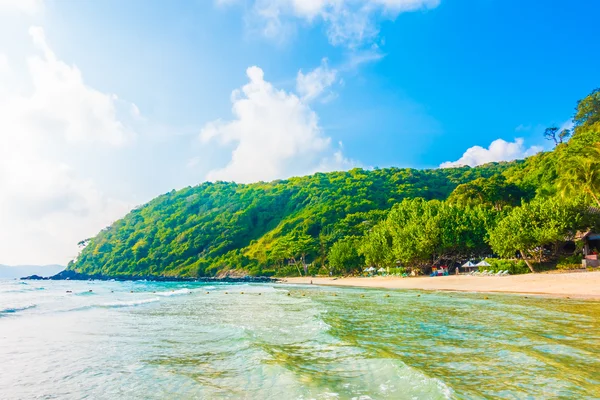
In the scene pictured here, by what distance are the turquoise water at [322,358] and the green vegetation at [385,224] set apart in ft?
110

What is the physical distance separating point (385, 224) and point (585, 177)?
38978 millimetres

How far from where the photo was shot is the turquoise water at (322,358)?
842cm

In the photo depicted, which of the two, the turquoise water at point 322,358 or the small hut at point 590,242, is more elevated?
the small hut at point 590,242

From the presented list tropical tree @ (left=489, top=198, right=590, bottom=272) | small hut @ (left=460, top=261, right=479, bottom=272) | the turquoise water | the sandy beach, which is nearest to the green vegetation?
tropical tree @ (left=489, top=198, right=590, bottom=272)

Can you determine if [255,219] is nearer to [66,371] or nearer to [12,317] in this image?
[12,317]

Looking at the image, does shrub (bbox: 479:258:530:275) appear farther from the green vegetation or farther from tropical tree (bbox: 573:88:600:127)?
tropical tree (bbox: 573:88:600:127)

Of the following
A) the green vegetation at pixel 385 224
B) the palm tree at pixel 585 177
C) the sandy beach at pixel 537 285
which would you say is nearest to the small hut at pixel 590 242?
the green vegetation at pixel 385 224

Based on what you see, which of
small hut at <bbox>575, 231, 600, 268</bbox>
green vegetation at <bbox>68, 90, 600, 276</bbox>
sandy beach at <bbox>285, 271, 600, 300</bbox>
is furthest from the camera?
green vegetation at <bbox>68, 90, 600, 276</bbox>

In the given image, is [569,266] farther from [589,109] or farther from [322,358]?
[589,109]

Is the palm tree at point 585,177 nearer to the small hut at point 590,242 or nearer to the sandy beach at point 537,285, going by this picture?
the small hut at point 590,242

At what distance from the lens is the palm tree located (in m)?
51.2

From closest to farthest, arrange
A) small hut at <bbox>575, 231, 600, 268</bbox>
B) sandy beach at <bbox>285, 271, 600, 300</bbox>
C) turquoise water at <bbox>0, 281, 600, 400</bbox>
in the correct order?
1. turquoise water at <bbox>0, 281, 600, 400</bbox>
2. sandy beach at <bbox>285, 271, 600, 300</bbox>
3. small hut at <bbox>575, 231, 600, 268</bbox>

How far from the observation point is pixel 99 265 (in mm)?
178375

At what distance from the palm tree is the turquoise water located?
41162 millimetres
